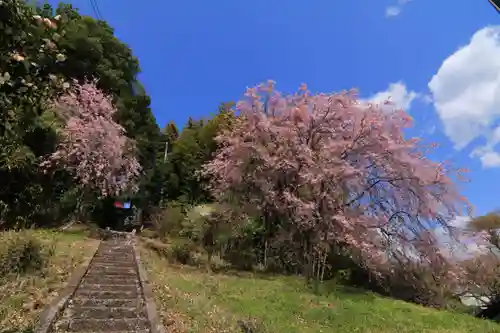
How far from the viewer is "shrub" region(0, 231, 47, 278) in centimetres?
769

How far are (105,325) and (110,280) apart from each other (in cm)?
258

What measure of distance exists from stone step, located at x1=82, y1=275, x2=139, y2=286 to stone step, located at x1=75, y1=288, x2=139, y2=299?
666 millimetres

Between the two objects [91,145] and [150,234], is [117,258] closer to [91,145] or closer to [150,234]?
[150,234]

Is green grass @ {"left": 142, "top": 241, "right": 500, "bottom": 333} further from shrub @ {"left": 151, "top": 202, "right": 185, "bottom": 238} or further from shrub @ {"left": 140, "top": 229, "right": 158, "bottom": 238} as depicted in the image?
shrub @ {"left": 140, "top": 229, "right": 158, "bottom": 238}

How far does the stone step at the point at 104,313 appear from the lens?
644cm

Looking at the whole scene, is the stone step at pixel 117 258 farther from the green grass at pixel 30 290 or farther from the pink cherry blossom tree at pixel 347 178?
the pink cherry blossom tree at pixel 347 178

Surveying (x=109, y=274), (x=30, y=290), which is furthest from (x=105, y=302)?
(x=109, y=274)

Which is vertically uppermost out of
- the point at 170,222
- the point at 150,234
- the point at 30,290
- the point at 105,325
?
the point at 170,222

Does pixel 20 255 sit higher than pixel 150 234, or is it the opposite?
pixel 150 234

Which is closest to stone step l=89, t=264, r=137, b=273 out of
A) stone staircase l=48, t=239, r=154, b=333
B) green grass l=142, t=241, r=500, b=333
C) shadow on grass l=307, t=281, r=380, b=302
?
stone staircase l=48, t=239, r=154, b=333

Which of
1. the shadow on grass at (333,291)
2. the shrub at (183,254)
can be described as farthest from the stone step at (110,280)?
the shrub at (183,254)

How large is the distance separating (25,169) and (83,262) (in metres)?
10.0

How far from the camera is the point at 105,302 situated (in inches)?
281

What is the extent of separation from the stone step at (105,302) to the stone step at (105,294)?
16 cm
